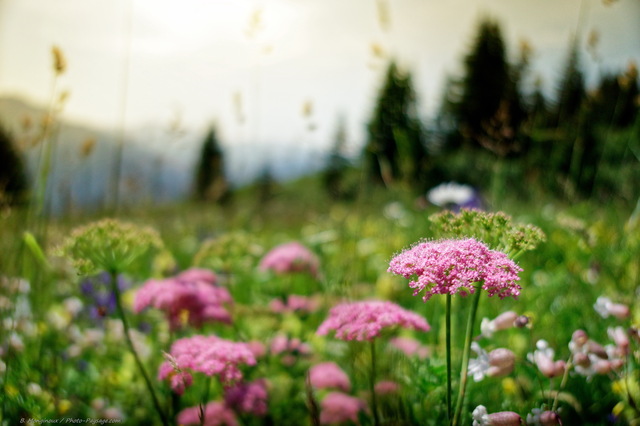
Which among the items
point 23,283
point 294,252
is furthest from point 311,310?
point 23,283

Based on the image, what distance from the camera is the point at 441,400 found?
0.91m

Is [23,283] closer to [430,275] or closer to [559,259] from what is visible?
[430,275]

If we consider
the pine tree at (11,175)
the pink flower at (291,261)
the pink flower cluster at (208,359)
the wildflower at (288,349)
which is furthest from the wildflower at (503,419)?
the pine tree at (11,175)

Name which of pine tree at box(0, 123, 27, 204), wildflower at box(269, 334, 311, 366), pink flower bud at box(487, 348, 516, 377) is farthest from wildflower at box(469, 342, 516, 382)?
pine tree at box(0, 123, 27, 204)

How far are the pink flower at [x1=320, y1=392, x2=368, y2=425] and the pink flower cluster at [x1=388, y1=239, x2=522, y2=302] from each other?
594 millimetres

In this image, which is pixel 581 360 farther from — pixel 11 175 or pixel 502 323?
pixel 11 175

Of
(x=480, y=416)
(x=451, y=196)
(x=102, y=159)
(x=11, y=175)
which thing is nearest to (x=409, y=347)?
(x=480, y=416)

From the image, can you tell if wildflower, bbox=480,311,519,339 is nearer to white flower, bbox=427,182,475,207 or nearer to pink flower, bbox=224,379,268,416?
pink flower, bbox=224,379,268,416

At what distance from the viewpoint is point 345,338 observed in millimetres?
920

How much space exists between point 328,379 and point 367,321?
477mm

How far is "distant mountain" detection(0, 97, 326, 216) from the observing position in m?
1.76

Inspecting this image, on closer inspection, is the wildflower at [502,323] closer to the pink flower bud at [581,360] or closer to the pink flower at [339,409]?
the pink flower bud at [581,360]

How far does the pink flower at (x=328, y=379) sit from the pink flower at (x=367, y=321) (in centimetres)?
41

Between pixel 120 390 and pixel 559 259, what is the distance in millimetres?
1989
